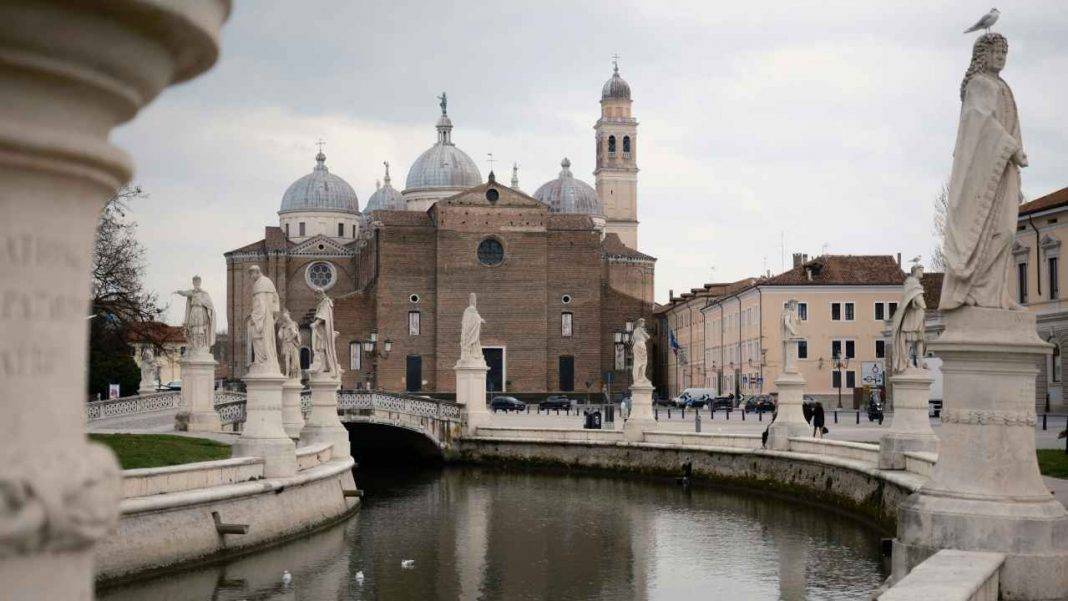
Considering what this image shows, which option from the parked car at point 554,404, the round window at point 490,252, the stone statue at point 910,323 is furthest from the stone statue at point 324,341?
the round window at point 490,252

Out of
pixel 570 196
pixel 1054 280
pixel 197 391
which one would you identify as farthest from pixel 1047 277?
pixel 570 196

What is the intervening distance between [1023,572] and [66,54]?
25.9 ft

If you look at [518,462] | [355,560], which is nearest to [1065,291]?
[518,462]

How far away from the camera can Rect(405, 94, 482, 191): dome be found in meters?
99.0

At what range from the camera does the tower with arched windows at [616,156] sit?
117188 mm

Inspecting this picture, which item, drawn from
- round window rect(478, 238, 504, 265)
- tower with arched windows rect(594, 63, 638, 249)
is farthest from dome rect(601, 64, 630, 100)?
round window rect(478, 238, 504, 265)

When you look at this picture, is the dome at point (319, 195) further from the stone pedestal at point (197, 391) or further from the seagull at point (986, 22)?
the seagull at point (986, 22)

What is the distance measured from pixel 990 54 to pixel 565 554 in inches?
573

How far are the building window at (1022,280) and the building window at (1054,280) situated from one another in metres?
1.83

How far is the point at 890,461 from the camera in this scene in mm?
23156

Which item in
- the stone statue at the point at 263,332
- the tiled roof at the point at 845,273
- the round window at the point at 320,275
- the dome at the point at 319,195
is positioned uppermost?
the dome at the point at 319,195

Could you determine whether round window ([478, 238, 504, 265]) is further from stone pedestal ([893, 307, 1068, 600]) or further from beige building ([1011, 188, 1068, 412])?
stone pedestal ([893, 307, 1068, 600])

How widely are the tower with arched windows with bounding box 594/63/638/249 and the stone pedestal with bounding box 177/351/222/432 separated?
86.5m

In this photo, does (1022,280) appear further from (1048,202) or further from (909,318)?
(909,318)
